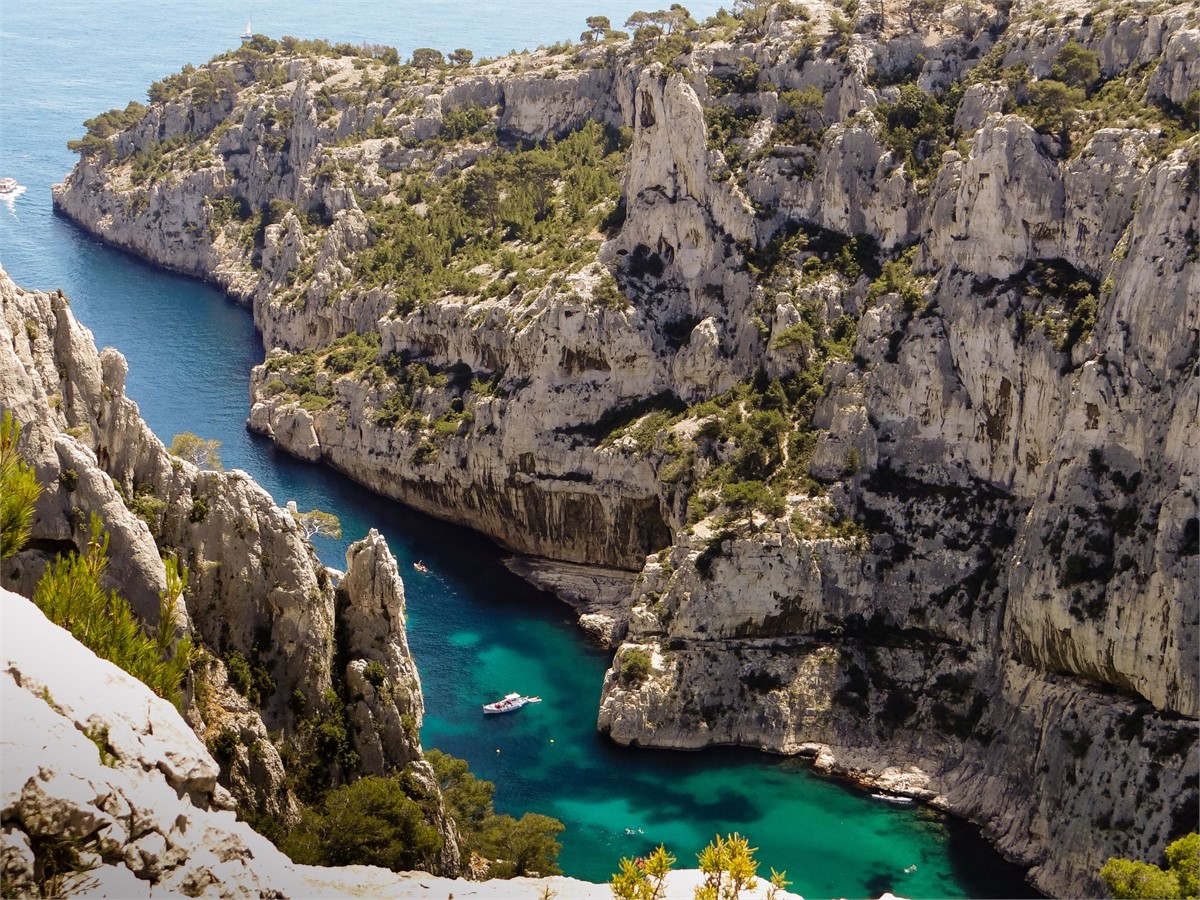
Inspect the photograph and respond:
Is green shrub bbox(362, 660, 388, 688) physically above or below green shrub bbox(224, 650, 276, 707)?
below

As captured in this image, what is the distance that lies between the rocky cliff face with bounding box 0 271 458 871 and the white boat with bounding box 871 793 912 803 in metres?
22.1

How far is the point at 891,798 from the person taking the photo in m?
67.8

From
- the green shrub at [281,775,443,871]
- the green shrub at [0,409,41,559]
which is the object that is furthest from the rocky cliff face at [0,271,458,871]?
the green shrub at [0,409,41,559]

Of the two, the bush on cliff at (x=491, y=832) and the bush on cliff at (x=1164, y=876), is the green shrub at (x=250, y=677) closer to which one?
the bush on cliff at (x=491, y=832)

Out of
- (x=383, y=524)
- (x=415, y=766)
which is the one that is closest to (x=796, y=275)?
(x=383, y=524)

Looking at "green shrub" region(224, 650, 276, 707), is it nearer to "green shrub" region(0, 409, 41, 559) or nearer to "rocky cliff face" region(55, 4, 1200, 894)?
"green shrub" region(0, 409, 41, 559)

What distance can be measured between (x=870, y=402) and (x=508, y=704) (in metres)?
23.9

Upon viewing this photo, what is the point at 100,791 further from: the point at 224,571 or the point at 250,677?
the point at 224,571

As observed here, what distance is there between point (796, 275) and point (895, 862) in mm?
34597

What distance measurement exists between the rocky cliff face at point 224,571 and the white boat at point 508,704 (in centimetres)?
1771

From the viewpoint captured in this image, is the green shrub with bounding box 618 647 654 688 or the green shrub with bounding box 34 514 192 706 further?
the green shrub with bounding box 618 647 654 688

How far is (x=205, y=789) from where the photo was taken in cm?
3328

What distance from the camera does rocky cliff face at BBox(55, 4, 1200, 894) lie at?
64812 mm

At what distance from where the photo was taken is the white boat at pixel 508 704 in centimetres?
7456
